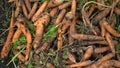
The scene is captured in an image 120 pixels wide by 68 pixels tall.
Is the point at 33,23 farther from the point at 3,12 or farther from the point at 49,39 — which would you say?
the point at 3,12

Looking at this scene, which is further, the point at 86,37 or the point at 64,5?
the point at 64,5

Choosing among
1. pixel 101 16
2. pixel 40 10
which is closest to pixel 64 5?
pixel 40 10

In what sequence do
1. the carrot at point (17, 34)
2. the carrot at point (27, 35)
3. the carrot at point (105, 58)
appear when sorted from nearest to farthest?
the carrot at point (105, 58) < the carrot at point (27, 35) < the carrot at point (17, 34)

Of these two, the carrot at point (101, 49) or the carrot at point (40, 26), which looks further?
the carrot at point (40, 26)

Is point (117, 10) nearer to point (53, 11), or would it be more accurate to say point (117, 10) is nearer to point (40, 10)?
point (53, 11)

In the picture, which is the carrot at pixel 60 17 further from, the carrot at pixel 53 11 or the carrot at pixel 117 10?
the carrot at pixel 117 10

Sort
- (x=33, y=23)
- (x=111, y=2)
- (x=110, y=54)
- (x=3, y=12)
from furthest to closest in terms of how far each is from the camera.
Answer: (x=3, y=12) < (x=33, y=23) < (x=111, y=2) < (x=110, y=54)

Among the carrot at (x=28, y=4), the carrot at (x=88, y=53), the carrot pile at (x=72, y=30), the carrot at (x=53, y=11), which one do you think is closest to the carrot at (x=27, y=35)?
the carrot pile at (x=72, y=30)

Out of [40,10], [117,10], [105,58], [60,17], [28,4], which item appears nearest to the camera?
[105,58]

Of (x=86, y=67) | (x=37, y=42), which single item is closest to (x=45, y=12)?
(x=37, y=42)
